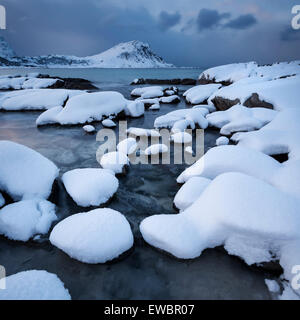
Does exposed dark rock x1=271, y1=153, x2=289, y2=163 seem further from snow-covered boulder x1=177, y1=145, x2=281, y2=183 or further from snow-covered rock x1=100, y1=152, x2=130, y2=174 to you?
snow-covered rock x1=100, y1=152, x2=130, y2=174

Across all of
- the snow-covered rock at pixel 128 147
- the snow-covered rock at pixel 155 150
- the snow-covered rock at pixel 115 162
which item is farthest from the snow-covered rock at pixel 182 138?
the snow-covered rock at pixel 115 162

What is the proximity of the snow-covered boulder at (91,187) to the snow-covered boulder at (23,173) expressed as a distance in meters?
0.39

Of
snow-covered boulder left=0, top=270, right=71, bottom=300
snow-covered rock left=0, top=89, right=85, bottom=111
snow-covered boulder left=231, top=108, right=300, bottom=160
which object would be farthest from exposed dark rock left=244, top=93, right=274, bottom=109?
snow-covered rock left=0, top=89, right=85, bottom=111

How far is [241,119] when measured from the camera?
7.07 meters

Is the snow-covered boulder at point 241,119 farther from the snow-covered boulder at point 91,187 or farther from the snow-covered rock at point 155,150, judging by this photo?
the snow-covered boulder at point 91,187

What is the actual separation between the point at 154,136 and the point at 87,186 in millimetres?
3950

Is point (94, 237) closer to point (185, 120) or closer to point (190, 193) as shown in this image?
point (190, 193)

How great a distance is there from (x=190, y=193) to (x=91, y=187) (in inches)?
63.3

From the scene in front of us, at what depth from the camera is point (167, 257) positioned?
2.55 metres

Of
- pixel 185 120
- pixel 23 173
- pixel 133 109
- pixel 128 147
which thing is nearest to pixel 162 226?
pixel 23 173

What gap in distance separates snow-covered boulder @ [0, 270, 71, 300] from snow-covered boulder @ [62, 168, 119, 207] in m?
1.43

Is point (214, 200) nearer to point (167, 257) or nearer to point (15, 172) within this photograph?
point (167, 257)

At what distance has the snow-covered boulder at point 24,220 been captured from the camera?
9.16ft
